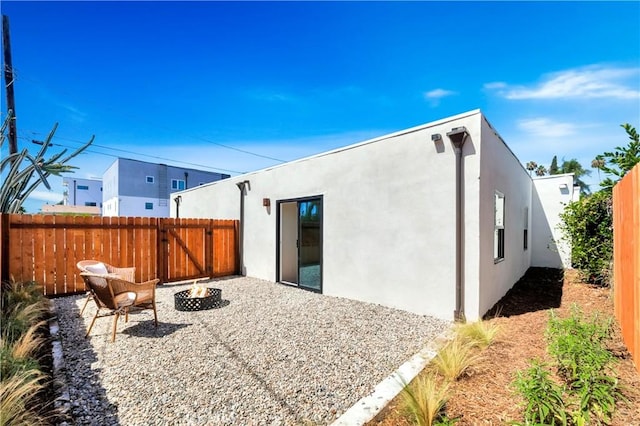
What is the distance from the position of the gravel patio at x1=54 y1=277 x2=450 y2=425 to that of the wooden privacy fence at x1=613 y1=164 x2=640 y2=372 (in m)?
2.00

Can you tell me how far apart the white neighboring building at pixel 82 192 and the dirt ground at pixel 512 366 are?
44409mm

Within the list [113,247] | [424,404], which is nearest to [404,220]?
[424,404]

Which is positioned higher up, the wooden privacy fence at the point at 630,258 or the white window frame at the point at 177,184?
the white window frame at the point at 177,184

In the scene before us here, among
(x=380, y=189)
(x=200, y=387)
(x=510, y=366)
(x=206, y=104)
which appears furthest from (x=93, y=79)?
(x=510, y=366)

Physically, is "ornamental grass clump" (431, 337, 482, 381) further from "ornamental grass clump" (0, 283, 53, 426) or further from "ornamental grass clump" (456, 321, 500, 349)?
"ornamental grass clump" (0, 283, 53, 426)

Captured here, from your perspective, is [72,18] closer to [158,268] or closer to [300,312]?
[158,268]

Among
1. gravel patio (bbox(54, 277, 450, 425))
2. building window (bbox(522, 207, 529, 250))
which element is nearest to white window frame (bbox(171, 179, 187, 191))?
gravel patio (bbox(54, 277, 450, 425))

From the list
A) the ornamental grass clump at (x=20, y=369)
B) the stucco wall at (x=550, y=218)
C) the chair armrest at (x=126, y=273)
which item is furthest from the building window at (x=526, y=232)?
the ornamental grass clump at (x=20, y=369)

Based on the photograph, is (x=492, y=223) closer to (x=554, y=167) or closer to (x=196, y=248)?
(x=196, y=248)

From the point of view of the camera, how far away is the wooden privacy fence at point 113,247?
6.08 meters

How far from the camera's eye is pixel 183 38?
809 cm

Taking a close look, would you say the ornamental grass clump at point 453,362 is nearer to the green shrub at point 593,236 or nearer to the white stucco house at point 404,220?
the white stucco house at point 404,220

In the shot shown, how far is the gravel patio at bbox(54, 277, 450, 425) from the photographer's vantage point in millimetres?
2379

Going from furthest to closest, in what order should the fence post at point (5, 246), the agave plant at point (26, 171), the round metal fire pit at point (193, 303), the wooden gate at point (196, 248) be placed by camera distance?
the wooden gate at point (196, 248)
the fence post at point (5, 246)
the round metal fire pit at point (193, 303)
the agave plant at point (26, 171)
